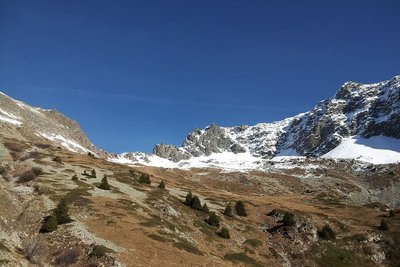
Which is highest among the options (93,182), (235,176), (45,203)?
(235,176)

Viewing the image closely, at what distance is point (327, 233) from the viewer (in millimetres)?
68500

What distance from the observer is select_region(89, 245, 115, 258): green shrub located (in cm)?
3828

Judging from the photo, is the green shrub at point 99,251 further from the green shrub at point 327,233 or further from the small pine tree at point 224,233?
the green shrub at point 327,233

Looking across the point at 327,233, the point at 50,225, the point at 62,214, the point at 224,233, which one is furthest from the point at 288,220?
the point at 50,225

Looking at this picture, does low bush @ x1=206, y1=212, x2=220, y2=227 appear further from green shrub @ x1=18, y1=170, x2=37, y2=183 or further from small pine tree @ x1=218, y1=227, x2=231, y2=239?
green shrub @ x1=18, y1=170, x2=37, y2=183

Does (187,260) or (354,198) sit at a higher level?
(354,198)

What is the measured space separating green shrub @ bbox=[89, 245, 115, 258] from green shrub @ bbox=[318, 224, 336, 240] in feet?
137

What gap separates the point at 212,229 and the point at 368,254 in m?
26.3

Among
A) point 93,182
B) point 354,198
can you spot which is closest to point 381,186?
point 354,198

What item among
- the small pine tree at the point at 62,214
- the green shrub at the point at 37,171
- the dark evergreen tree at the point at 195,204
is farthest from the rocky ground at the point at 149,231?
the dark evergreen tree at the point at 195,204

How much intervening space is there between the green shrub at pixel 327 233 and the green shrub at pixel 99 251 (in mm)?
41617

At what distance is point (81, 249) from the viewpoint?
3953cm

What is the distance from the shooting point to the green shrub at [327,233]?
68125mm

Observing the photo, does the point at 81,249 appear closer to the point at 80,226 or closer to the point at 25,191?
the point at 80,226
